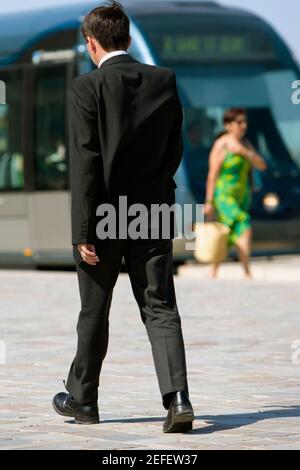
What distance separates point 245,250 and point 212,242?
0.44 metres

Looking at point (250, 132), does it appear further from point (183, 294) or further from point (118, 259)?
point (118, 259)

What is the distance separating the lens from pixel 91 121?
23.3 feet

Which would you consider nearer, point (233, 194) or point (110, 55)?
point (110, 55)

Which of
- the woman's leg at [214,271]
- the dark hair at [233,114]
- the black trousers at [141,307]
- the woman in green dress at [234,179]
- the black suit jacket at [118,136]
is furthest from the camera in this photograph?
the woman's leg at [214,271]

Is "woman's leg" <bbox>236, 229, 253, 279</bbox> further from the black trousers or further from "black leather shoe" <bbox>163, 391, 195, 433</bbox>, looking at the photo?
"black leather shoe" <bbox>163, 391, 195, 433</bbox>

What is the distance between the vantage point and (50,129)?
21719mm

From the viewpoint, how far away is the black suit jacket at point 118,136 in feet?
23.3

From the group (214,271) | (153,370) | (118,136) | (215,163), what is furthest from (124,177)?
(214,271)

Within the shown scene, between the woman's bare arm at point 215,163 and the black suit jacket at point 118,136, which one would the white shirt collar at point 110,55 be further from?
the woman's bare arm at point 215,163

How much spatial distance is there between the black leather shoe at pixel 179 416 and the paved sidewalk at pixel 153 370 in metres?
0.06

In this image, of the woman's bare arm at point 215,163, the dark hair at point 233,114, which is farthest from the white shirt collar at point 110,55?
the woman's bare arm at point 215,163

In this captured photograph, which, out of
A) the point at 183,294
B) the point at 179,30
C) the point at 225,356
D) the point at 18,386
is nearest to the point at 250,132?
the point at 179,30

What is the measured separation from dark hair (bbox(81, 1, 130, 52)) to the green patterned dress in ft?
34.1

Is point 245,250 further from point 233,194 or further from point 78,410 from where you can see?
point 78,410
